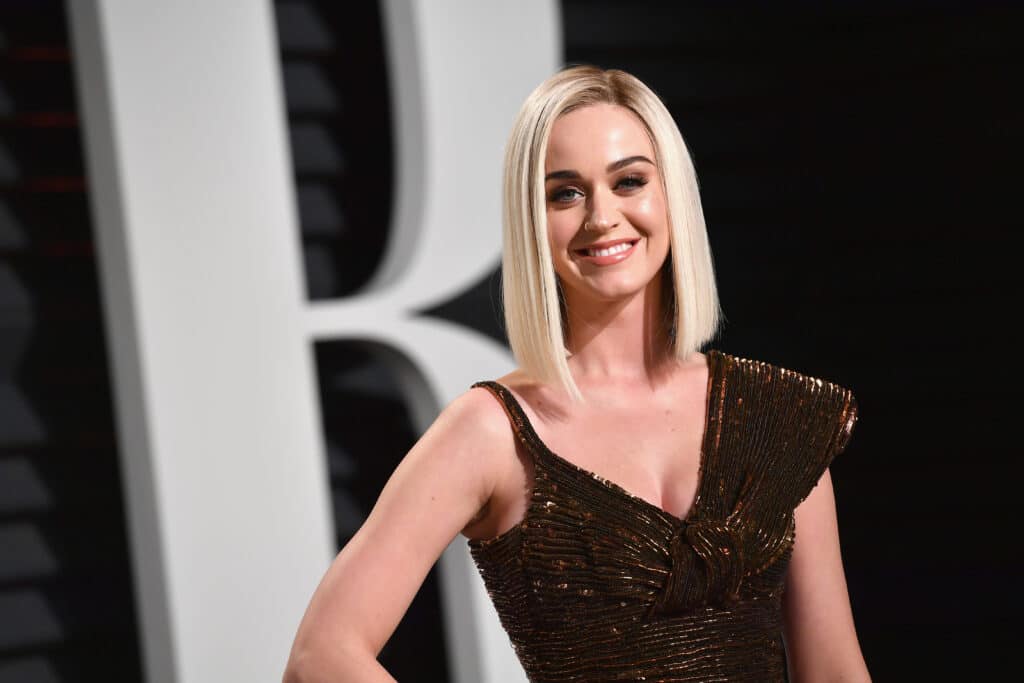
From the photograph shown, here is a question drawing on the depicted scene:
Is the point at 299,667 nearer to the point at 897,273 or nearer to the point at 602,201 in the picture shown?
the point at 602,201

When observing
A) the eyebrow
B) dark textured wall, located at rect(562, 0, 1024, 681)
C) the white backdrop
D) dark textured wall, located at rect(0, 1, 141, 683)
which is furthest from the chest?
dark textured wall, located at rect(562, 0, 1024, 681)

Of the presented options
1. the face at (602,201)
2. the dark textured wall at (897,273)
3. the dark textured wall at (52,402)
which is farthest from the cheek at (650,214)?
the dark textured wall at (897,273)

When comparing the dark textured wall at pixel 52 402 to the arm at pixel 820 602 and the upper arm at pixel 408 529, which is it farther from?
the arm at pixel 820 602

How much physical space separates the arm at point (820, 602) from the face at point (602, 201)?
17.3 inches

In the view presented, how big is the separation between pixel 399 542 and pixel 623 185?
1.91 ft

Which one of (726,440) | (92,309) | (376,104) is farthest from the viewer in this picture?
(376,104)

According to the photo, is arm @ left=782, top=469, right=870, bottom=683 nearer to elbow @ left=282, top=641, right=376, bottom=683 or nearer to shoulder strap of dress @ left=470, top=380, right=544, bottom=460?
shoulder strap of dress @ left=470, top=380, right=544, bottom=460

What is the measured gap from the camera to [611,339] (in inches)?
79.4

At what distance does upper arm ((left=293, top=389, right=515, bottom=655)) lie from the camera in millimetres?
1832

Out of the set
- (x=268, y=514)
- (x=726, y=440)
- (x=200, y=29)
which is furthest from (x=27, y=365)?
(x=726, y=440)

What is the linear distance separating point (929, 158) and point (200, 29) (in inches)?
82.8

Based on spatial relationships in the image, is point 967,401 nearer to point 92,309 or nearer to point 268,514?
point 268,514

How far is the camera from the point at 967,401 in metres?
3.93

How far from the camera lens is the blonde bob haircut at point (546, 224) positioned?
1927mm
